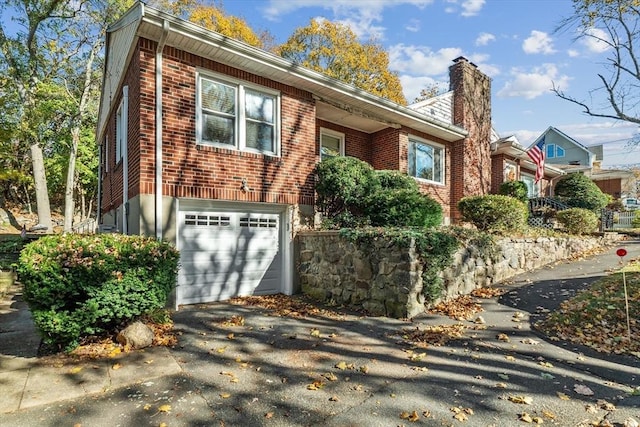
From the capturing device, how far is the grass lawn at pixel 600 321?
499 cm

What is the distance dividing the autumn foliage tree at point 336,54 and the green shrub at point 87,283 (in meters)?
22.5

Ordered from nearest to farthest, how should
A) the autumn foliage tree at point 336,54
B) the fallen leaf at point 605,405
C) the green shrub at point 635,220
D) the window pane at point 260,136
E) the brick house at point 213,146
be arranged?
the fallen leaf at point 605,405 < the brick house at point 213,146 < the window pane at point 260,136 < the green shrub at point 635,220 < the autumn foliage tree at point 336,54

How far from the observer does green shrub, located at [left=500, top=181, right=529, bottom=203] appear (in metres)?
15.6

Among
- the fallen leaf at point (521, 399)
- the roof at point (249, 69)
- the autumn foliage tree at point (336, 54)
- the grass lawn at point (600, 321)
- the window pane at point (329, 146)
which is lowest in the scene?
the fallen leaf at point (521, 399)

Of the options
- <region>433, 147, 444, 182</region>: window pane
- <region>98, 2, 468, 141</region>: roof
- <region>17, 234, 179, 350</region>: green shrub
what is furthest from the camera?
<region>433, 147, 444, 182</region>: window pane

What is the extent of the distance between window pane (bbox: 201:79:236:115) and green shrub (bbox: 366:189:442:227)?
3944mm

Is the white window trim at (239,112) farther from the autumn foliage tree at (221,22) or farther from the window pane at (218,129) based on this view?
the autumn foliage tree at (221,22)

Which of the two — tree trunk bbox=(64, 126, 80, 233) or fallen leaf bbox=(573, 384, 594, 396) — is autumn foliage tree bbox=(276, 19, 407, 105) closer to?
tree trunk bbox=(64, 126, 80, 233)

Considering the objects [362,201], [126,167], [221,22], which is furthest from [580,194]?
[221,22]

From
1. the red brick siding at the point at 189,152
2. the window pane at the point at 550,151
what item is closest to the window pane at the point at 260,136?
the red brick siding at the point at 189,152

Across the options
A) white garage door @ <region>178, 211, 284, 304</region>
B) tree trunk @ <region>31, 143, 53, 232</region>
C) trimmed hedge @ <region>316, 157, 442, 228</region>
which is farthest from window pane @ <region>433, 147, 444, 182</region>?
tree trunk @ <region>31, 143, 53, 232</region>

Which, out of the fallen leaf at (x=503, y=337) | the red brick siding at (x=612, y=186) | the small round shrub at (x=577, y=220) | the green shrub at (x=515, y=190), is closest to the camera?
the fallen leaf at (x=503, y=337)

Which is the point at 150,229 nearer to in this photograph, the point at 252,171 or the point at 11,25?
the point at 252,171

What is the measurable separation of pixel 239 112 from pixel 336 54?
19.6 metres
